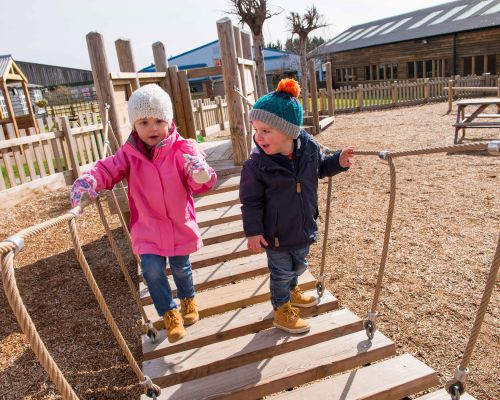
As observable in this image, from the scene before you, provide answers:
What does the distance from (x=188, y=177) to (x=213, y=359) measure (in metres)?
1.09

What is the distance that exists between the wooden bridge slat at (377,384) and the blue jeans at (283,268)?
55 centimetres

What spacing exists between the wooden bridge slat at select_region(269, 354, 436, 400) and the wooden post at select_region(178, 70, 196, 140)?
460 centimetres

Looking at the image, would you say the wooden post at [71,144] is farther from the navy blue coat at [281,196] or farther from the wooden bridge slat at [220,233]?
the navy blue coat at [281,196]

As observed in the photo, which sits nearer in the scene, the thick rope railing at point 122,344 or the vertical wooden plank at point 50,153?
the thick rope railing at point 122,344

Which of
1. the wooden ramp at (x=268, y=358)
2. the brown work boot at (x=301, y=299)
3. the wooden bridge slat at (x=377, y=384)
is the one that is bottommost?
the wooden bridge slat at (x=377, y=384)

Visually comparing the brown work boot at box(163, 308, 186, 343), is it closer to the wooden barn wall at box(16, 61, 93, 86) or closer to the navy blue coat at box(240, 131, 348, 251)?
the navy blue coat at box(240, 131, 348, 251)

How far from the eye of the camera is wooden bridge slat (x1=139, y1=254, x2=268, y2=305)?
3217mm

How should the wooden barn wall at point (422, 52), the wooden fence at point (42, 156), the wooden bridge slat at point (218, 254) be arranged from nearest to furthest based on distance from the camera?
the wooden bridge slat at point (218, 254) → the wooden fence at point (42, 156) → the wooden barn wall at point (422, 52)

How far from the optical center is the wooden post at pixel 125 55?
204 inches

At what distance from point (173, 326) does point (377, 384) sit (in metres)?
1.24

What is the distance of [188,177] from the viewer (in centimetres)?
237

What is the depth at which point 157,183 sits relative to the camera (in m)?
2.36

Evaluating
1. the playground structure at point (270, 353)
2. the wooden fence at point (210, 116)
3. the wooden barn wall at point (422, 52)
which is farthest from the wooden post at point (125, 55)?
the wooden barn wall at point (422, 52)

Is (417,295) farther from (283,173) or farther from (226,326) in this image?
(283,173)
